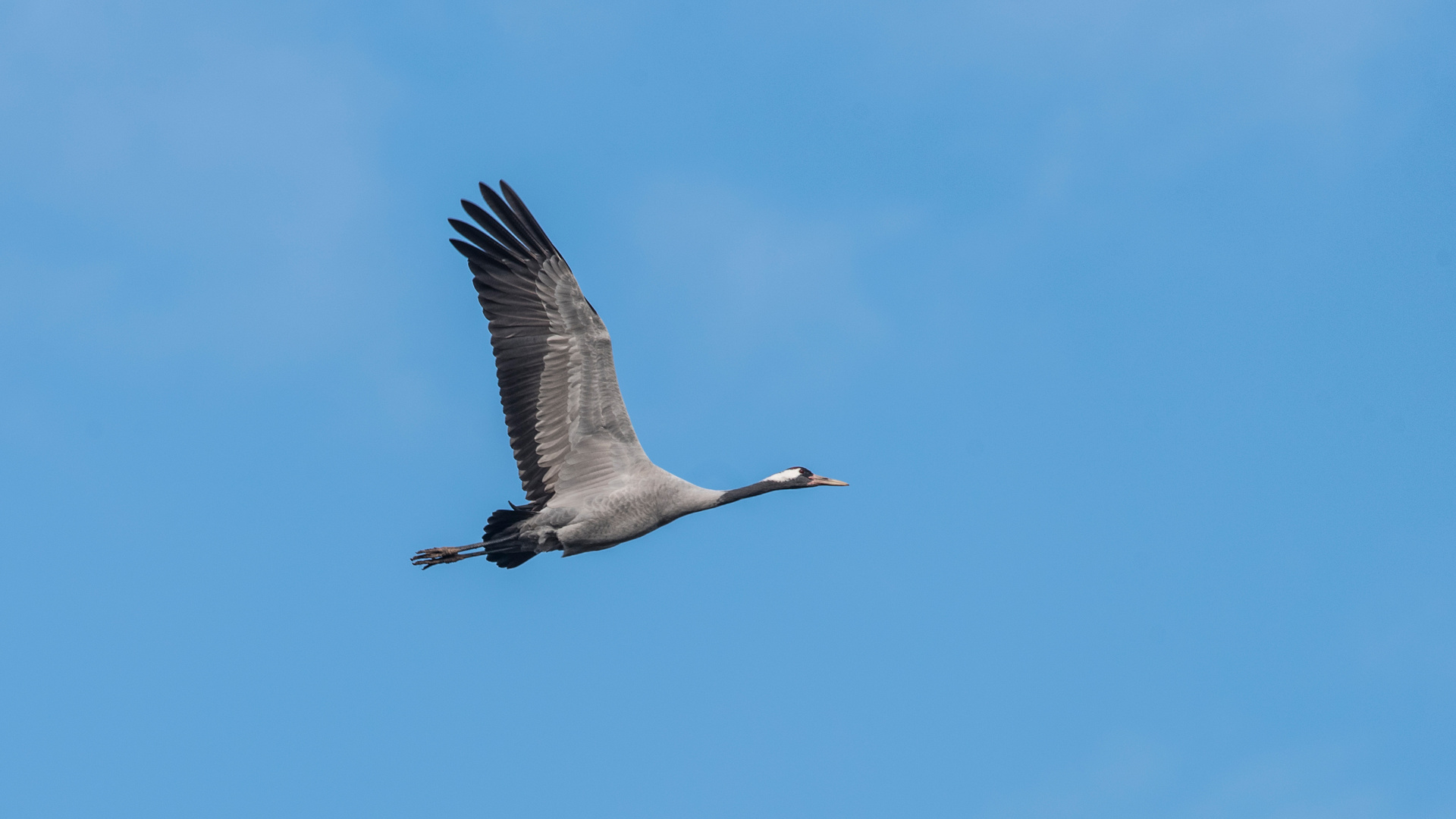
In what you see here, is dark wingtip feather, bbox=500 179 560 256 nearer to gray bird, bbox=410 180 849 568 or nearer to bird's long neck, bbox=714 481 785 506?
gray bird, bbox=410 180 849 568

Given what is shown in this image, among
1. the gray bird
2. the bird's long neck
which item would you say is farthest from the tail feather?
the bird's long neck

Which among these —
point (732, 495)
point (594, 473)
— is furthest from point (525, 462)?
point (732, 495)

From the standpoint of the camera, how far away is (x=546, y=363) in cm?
2561

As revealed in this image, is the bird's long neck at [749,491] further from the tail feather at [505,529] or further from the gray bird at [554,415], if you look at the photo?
the tail feather at [505,529]

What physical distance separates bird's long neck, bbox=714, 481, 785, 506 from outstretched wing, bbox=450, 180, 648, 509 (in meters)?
1.22

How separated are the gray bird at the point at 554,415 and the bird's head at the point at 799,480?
1.03 m

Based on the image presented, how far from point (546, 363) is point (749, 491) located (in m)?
3.24

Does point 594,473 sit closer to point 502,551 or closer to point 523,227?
Answer: point 502,551

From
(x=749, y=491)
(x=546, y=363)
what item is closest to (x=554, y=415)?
(x=546, y=363)

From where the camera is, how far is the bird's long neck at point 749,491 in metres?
26.2

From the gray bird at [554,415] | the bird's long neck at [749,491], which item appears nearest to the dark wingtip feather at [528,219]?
the gray bird at [554,415]

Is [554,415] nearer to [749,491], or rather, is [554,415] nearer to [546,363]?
[546,363]

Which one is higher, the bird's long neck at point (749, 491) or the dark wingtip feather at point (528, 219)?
the dark wingtip feather at point (528, 219)

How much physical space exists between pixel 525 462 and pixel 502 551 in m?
1.21
